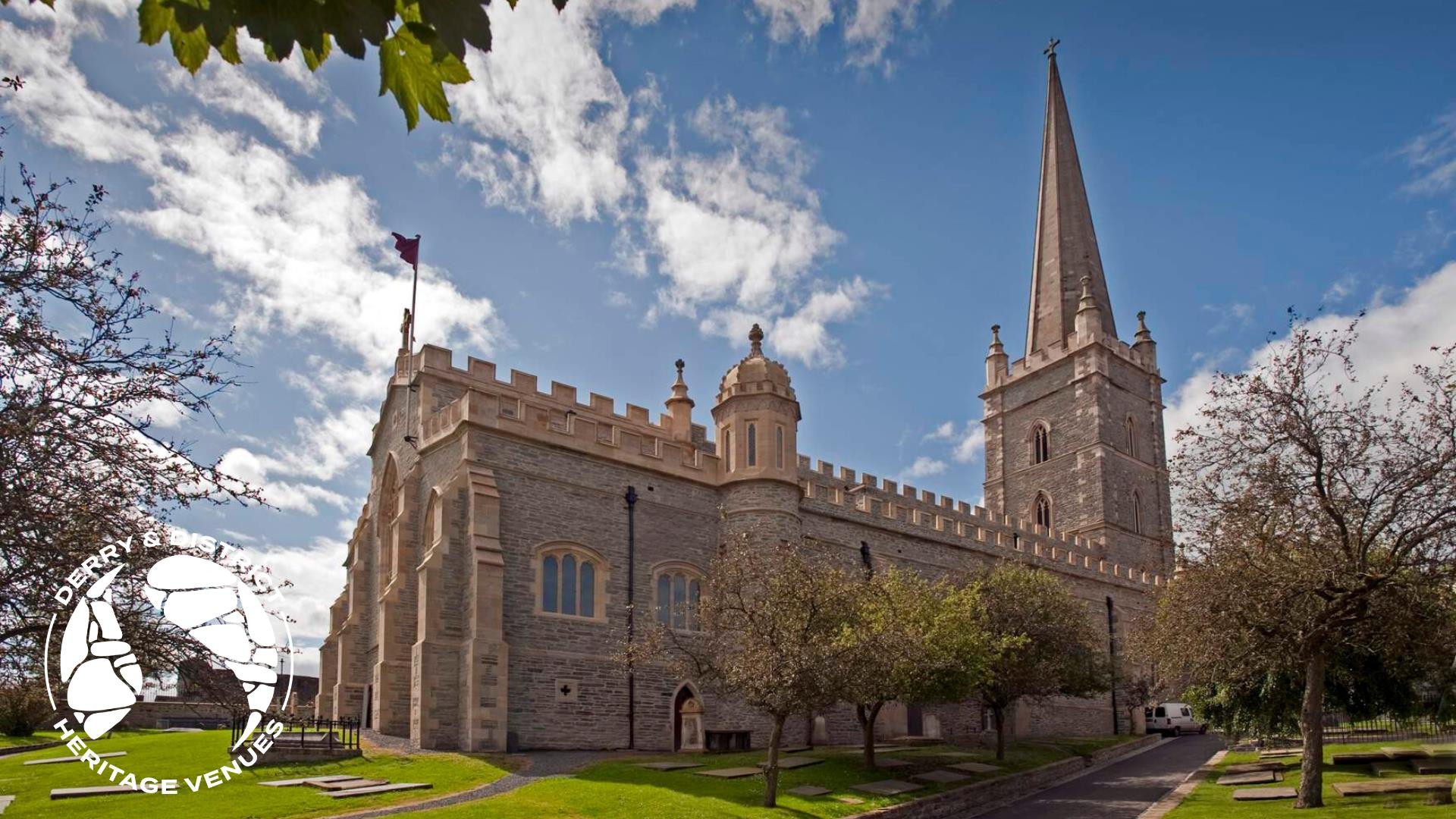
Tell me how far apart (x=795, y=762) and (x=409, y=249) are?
57.1 feet

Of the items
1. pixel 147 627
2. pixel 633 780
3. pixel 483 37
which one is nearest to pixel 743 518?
pixel 633 780

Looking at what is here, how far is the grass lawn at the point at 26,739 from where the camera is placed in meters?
30.4

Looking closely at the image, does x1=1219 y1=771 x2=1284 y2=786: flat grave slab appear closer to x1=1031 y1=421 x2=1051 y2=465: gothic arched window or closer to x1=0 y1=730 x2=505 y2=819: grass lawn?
x1=0 y1=730 x2=505 y2=819: grass lawn

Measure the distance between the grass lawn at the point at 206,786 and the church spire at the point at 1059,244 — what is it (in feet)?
150

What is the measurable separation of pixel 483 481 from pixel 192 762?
823 cm

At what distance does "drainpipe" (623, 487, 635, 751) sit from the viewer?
2653cm

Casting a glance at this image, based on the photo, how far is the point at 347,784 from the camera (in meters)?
18.7

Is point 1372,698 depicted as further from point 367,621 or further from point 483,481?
point 367,621

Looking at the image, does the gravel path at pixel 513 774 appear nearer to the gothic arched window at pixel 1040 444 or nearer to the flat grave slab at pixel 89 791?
the flat grave slab at pixel 89 791

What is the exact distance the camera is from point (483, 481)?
25.3 m

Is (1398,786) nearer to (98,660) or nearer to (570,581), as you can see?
(570,581)

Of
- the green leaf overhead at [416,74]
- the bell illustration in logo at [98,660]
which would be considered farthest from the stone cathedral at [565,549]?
the green leaf overhead at [416,74]

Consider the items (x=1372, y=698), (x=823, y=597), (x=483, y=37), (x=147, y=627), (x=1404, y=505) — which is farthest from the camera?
(x=1372, y=698)

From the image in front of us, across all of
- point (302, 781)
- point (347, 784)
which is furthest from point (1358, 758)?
point (302, 781)
